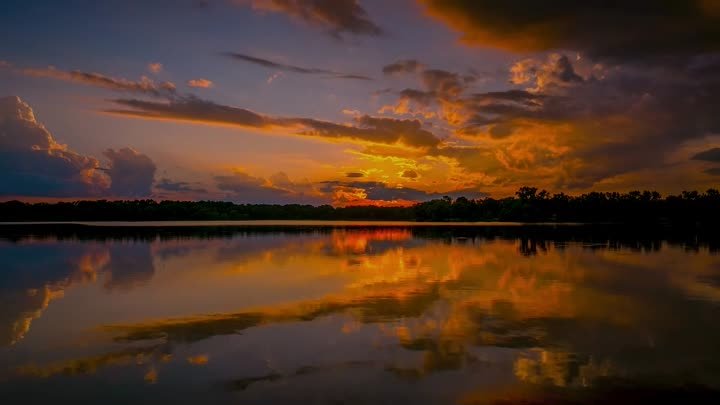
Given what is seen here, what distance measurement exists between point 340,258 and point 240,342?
2472 cm

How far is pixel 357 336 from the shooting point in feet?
48.6

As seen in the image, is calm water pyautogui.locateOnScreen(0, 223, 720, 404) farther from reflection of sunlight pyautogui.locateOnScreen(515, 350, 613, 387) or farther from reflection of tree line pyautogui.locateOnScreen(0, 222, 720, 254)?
reflection of tree line pyautogui.locateOnScreen(0, 222, 720, 254)

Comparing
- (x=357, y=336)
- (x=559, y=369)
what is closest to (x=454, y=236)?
(x=357, y=336)

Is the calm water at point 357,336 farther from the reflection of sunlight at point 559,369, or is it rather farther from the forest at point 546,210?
the forest at point 546,210

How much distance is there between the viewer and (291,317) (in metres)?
17.4

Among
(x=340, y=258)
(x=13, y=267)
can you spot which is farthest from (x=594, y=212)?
(x=13, y=267)

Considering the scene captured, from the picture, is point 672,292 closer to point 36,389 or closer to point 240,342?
point 240,342

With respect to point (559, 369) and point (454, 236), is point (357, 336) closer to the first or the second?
point (559, 369)

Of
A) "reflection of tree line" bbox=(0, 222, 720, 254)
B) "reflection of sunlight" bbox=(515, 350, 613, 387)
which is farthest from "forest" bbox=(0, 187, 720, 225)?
"reflection of sunlight" bbox=(515, 350, 613, 387)

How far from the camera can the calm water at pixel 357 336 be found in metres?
10.5

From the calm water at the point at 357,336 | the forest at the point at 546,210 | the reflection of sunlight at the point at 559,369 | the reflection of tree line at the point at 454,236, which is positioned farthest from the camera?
the forest at the point at 546,210

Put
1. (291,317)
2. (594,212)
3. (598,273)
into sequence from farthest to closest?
(594,212), (598,273), (291,317)

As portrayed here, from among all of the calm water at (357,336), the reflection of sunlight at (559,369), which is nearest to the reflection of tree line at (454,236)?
the calm water at (357,336)

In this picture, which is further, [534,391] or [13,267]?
[13,267]
